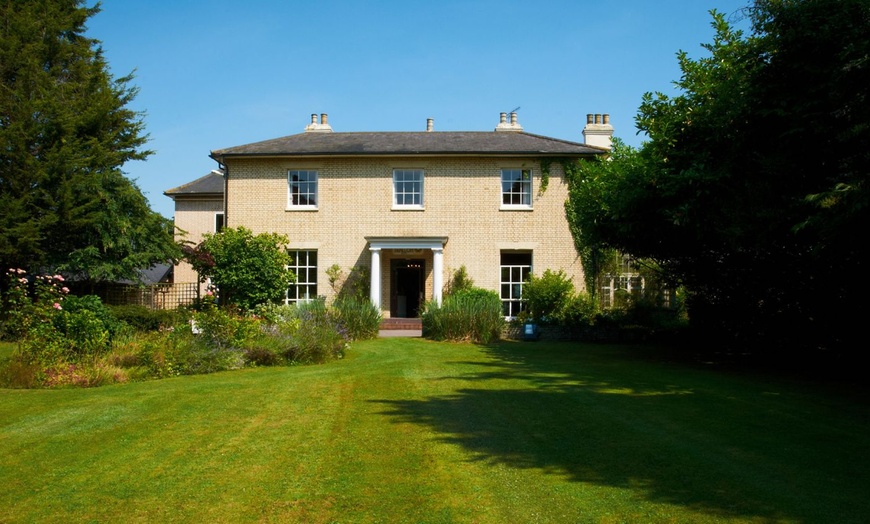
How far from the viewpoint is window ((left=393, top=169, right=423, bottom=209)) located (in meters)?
25.5

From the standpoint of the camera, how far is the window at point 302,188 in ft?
84.0

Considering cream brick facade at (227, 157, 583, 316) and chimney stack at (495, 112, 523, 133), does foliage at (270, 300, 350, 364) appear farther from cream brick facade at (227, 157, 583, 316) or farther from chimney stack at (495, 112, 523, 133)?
chimney stack at (495, 112, 523, 133)

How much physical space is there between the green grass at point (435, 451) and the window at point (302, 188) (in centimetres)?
1507

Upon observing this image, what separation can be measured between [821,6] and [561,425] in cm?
714

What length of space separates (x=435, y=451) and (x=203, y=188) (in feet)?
105

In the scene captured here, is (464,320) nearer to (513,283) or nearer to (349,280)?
(513,283)

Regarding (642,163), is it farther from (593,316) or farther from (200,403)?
(200,403)

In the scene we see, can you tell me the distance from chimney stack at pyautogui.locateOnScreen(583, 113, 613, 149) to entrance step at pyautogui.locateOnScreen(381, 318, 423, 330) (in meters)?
12.2

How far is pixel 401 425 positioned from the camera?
7.63m

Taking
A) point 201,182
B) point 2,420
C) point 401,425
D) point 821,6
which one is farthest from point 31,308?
point 201,182

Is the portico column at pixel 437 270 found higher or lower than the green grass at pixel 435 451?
higher

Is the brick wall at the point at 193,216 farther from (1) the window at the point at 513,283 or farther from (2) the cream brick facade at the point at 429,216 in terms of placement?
(1) the window at the point at 513,283

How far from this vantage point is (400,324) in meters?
23.5

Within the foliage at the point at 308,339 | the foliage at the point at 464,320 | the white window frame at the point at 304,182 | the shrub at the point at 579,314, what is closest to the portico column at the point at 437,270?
the white window frame at the point at 304,182
